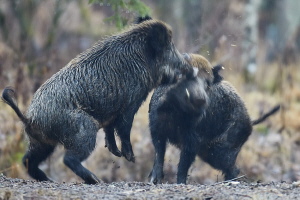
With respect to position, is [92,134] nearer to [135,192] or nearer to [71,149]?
[71,149]

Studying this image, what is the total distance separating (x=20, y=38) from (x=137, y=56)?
7.19m

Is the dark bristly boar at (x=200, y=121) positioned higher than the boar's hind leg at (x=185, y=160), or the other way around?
the dark bristly boar at (x=200, y=121)

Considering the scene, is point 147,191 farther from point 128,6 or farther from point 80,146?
point 128,6

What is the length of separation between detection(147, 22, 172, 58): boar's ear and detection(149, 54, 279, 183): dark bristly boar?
0.44 m

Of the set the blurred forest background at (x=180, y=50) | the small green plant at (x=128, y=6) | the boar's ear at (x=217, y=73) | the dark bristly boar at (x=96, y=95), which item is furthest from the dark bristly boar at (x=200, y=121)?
the small green plant at (x=128, y=6)

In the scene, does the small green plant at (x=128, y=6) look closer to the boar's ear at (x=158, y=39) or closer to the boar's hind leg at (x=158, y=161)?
the boar's ear at (x=158, y=39)

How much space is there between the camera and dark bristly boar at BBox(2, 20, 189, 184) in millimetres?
7297

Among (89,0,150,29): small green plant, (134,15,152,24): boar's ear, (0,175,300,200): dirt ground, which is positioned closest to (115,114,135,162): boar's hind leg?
(0,175,300,200): dirt ground

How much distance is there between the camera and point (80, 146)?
7.29 m

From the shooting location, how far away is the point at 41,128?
7324 mm

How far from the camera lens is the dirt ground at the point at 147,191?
6094 millimetres

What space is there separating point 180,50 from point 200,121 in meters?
6.00

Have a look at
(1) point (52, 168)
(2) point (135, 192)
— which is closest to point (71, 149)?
(2) point (135, 192)

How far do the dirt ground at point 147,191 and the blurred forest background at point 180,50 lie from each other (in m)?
2.25
